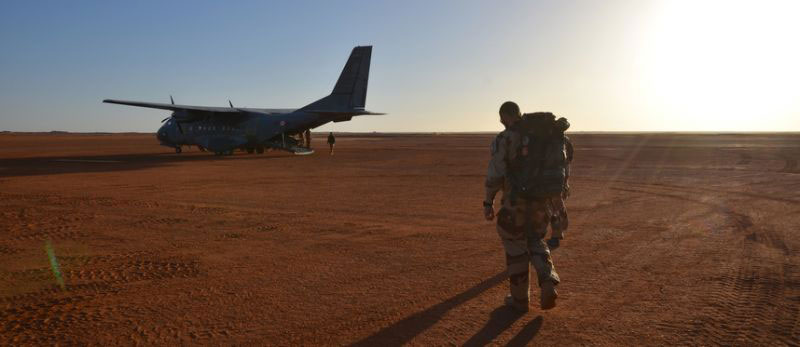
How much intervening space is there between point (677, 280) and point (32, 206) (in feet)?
39.5

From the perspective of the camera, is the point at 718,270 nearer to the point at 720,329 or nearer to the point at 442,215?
the point at 720,329

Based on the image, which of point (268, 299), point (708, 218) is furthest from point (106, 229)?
point (708, 218)

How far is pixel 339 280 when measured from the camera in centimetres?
550

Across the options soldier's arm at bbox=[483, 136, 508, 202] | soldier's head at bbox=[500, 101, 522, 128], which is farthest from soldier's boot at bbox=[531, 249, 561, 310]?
soldier's head at bbox=[500, 101, 522, 128]

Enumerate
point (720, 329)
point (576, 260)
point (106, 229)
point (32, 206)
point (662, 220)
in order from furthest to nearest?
point (32, 206), point (662, 220), point (106, 229), point (576, 260), point (720, 329)

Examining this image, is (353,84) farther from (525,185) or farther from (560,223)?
(525,185)

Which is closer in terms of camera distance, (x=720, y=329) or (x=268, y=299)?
(x=720, y=329)

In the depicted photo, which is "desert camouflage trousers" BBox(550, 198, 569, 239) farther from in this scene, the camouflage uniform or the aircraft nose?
the aircraft nose

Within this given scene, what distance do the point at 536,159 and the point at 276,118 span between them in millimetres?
26130

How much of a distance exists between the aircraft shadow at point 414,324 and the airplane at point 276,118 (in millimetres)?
23412

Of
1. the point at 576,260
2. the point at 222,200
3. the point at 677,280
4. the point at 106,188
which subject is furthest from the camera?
the point at 106,188

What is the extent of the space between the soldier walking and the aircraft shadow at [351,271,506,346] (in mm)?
555

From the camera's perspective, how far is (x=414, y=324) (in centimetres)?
425

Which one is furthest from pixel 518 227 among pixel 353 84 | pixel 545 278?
pixel 353 84
